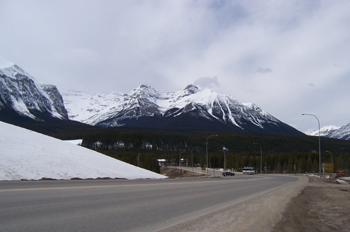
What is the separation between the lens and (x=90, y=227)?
305 inches

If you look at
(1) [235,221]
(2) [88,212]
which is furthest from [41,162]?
(1) [235,221]

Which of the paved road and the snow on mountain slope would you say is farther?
the snow on mountain slope

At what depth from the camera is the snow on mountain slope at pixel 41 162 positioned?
2156cm

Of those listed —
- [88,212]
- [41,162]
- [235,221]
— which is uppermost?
[41,162]

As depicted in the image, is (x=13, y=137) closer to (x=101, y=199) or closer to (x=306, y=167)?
(x=101, y=199)

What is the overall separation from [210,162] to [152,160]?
52.7 m

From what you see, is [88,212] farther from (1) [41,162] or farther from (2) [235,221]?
(1) [41,162]

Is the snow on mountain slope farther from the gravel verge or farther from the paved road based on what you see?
the gravel verge

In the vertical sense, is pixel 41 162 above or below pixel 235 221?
above

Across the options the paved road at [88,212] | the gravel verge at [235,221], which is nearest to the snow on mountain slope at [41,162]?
the paved road at [88,212]

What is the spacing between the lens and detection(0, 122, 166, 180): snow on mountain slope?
2156 cm

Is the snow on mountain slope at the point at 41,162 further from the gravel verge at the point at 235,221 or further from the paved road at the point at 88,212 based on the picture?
the gravel verge at the point at 235,221

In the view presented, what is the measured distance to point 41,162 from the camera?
24.4 meters

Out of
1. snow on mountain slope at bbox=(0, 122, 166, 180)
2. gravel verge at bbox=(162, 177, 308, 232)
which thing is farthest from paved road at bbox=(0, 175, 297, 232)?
snow on mountain slope at bbox=(0, 122, 166, 180)
